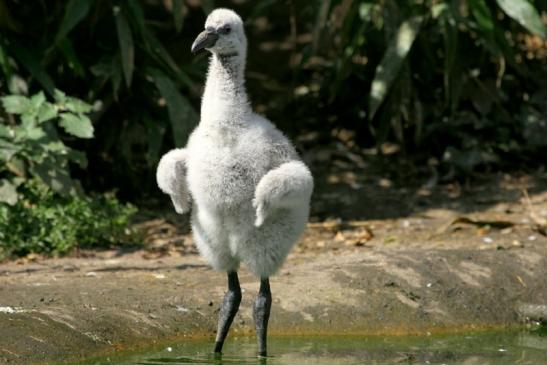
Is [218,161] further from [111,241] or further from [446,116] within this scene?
[446,116]

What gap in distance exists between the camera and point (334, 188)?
36.3 feet

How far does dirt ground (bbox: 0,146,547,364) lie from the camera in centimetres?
647

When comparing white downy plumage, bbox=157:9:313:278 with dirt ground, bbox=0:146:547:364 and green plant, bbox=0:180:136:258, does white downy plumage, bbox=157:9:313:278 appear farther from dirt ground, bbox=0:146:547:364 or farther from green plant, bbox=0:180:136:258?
green plant, bbox=0:180:136:258

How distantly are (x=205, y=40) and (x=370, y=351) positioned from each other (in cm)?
188

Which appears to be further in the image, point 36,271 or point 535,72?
point 535,72

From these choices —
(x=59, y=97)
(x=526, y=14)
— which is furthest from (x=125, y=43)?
(x=526, y=14)

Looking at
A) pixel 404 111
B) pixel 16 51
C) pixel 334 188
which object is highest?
pixel 16 51

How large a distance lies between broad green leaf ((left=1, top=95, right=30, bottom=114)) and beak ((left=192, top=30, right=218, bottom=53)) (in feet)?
10.2

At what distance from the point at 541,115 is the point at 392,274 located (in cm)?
451

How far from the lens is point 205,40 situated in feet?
20.2

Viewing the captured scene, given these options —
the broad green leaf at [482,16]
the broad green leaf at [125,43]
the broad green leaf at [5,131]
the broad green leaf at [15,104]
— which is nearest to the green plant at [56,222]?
the broad green leaf at [5,131]

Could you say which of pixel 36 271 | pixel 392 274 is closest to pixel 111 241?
pixel 36 271

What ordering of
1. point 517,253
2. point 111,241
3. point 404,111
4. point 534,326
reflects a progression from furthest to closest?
1. point 404,111
2. point 111,241
3. point 517,253
4. point 534,326

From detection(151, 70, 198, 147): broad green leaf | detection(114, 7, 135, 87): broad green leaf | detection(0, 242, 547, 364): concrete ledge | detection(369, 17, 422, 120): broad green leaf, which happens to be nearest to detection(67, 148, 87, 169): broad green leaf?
detection(114, 7, 135, 87): broad green leaf
